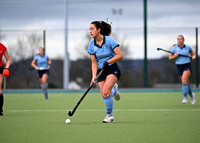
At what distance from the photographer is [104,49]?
7152 mm

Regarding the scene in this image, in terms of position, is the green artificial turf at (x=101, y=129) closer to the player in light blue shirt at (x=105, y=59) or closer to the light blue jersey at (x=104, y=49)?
the player in light blue shirt at (x=105, y=59)

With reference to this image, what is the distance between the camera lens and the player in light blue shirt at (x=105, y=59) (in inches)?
277

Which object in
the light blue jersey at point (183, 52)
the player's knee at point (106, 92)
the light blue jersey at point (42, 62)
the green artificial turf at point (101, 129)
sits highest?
the light blue jersey at point (183, 52)

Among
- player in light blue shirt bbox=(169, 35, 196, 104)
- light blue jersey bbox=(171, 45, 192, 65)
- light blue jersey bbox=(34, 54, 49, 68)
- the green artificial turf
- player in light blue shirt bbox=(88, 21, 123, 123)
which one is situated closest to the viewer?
the green artificial turf

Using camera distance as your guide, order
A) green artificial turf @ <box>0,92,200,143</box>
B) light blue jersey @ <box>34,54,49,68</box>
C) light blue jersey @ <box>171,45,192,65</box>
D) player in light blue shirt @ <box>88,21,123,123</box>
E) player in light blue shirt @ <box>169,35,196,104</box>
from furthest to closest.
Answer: light blue jersey @ <box>34,54,49,68</box>, light blue jersey @ <box>171,45,192,65</box>, player in light blue shirt @ <box>169,35,196,104</box>, player in light blue shirt @ <box>88,21,123,123</box>, green artificial turf @ <box>0,92,200,143</box>

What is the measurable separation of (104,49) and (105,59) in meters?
0.21

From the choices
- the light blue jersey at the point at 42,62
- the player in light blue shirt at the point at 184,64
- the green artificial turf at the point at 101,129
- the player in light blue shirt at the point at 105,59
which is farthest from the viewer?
the light blue jersey at the point at 42,62

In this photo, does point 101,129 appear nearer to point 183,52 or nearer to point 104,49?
point 104,49

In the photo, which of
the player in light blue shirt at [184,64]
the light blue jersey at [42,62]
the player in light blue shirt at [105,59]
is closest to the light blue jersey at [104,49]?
the player in light blue shirt at [105,59]

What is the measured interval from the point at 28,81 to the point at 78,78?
315 centimetres

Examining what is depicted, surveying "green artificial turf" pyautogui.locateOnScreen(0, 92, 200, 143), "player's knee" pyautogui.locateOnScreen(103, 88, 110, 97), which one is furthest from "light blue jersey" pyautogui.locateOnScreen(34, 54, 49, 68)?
"player's knee" pyautogui.locateOnScreen(103, 88, 110, 97)

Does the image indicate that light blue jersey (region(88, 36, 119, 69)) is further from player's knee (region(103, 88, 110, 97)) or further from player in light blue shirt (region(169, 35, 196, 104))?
player in light blue shirt (region(169, 35, 196, 104))

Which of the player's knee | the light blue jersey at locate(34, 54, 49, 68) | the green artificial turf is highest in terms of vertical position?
the light blue jersey at locate(34, 54, 49, 68)

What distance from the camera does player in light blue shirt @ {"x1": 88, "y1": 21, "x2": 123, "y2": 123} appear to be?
7.03 metres
